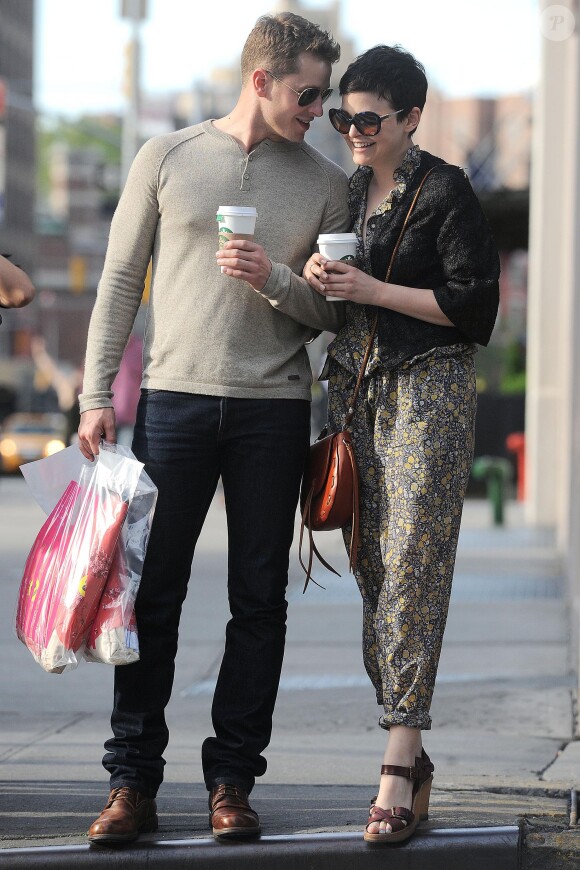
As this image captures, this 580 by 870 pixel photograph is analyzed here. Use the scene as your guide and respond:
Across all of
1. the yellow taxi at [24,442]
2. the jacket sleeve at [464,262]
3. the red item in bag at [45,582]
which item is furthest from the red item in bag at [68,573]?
the yellow taxi at [24,442]

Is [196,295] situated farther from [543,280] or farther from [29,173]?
[29,173]

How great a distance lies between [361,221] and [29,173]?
9974 cm

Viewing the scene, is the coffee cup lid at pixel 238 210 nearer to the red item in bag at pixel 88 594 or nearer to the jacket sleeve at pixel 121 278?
the jacket sleeve at pixel 121 278

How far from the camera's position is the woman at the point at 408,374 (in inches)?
152

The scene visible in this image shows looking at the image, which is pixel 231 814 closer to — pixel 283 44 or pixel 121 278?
pixel 121 278

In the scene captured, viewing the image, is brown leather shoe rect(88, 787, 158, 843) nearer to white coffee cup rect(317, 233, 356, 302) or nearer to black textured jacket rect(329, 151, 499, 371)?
black textured jacket rect(329, 151, 499, 371)

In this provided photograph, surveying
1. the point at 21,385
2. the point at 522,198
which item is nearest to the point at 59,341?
the point at 21,385

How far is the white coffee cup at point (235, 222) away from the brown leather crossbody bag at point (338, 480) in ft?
1.38

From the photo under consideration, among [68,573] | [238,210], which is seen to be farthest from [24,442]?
[238,210]

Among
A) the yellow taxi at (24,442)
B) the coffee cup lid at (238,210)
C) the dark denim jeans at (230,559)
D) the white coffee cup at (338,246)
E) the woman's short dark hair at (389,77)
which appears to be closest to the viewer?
the coffee cup lid at (238,210)

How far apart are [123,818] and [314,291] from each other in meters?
1.48

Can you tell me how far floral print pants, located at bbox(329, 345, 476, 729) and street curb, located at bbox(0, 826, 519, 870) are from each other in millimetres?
329

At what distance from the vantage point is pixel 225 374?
399cm

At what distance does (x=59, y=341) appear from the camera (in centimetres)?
10438
